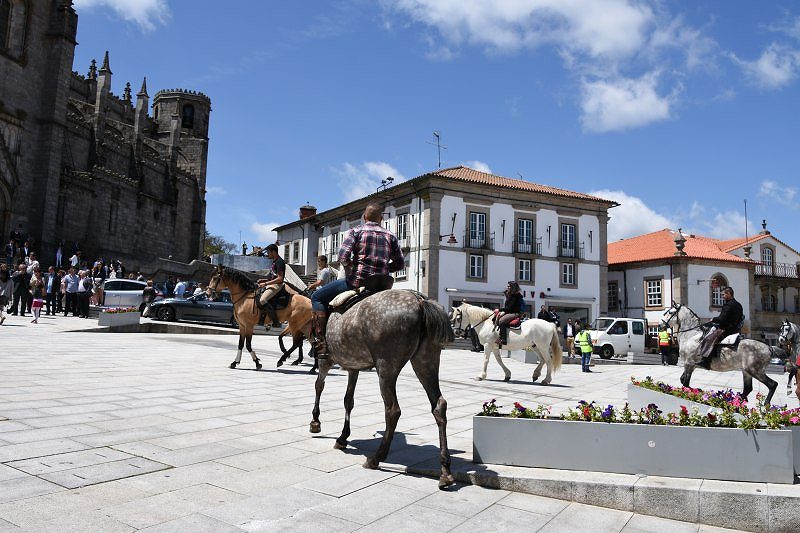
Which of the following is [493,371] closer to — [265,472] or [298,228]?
[265,472]

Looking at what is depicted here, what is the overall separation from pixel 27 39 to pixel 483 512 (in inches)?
1653

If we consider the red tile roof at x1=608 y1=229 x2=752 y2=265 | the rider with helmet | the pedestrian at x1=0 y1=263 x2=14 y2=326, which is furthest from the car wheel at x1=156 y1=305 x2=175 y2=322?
the red tile roof at x1=608 y1=229 x2=752 y2=265

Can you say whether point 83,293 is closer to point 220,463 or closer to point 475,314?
point 475,314

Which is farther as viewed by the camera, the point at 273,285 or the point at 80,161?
the point at 80,161

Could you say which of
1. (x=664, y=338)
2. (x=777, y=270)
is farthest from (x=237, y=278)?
(x=777, y=270)

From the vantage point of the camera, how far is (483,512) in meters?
4.01

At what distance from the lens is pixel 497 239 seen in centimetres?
4047

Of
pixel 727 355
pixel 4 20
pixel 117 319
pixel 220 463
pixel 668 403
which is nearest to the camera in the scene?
pixel 220 463

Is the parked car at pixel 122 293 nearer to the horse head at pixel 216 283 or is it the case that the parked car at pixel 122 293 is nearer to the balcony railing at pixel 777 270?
the horse head at pixel 216 283

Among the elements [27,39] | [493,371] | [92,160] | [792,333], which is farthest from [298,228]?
[792,333]

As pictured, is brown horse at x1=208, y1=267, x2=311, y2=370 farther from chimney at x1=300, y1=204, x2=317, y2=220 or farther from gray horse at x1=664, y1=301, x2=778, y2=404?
chimney at x1=300, y1=204, x2=317, y2=220

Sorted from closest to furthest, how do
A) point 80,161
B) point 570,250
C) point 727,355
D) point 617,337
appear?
1. point 727,355
2. point 617,337
3. point 570,250
4. point 80,161

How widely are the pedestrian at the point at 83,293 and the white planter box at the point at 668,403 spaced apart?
21629 mm

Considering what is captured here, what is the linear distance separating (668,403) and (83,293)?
2279 centimetres
